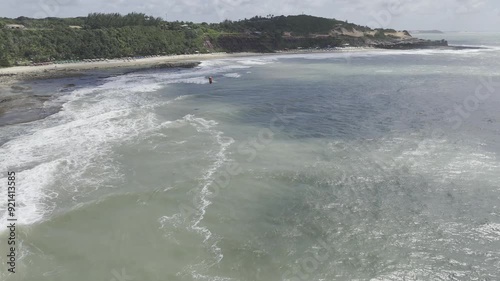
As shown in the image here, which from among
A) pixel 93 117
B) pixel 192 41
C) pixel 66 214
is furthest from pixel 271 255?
pixel 192 41

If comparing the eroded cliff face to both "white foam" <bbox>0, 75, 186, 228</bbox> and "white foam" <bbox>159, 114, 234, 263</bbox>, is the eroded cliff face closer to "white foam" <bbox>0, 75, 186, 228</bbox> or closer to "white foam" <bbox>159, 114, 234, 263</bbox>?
"white foam" <bbox>0, 75, 186, 228</bbox>

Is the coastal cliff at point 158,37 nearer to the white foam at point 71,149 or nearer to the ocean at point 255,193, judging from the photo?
the white foam at point 71,149

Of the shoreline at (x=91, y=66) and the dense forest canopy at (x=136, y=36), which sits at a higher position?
the dense forest canopy at (x=136, y=36)

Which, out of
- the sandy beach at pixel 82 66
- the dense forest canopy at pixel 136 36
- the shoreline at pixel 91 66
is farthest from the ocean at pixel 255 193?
the dense forest canopy at pixel 136 36

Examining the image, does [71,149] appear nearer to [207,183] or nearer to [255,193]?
[207,183]

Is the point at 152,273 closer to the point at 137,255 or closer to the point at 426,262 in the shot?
the point at 137,255

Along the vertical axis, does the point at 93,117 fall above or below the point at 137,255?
above

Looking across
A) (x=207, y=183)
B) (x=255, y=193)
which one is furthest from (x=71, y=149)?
(x=255, y=193)
